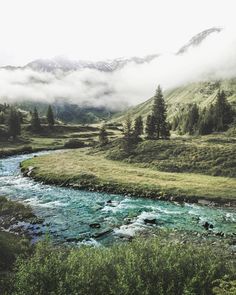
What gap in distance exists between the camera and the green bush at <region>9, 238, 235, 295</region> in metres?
21.7

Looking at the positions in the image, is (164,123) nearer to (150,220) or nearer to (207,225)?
(150,220)

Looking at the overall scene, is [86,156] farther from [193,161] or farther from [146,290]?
[146,290]

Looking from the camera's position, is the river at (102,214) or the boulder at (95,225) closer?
the river at (102,214)

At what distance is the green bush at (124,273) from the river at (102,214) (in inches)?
602

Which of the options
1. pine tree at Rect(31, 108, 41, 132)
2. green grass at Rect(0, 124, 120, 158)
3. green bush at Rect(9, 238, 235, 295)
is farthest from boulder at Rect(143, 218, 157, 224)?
pine tree at Rect(31, 108, 41, 132)

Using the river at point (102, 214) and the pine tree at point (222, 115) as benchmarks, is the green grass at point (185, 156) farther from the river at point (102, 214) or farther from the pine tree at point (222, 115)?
the pine tree at point (222, 115)

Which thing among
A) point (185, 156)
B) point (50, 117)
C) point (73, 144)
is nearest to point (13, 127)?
point (73, 144)

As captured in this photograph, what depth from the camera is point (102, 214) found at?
51.7m

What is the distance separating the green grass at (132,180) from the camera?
62.7 metres

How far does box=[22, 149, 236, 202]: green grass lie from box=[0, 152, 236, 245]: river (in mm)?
3504

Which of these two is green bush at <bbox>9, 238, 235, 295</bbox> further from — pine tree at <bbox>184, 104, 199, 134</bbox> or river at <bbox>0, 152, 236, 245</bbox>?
pine tree at <bbox>184, 104, 199, 134</bbox>

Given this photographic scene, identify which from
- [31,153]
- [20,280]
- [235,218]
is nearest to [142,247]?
[20,280]

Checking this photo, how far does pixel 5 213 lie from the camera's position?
49.5 m

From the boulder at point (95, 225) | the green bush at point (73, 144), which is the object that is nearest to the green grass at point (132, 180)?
the boulder at point (95, 225)
